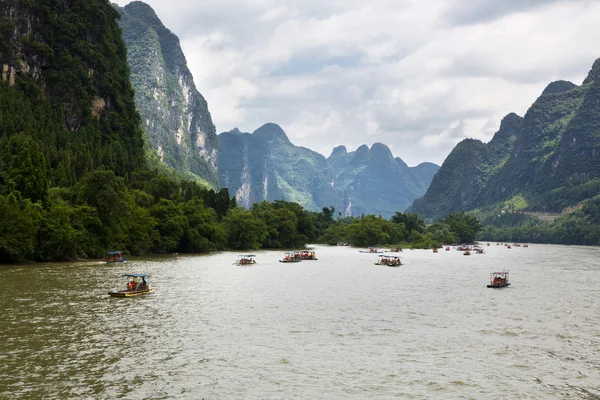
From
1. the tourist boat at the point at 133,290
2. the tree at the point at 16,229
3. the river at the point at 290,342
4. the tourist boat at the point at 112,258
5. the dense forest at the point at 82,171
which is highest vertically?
the dense forest at the point at 82,171

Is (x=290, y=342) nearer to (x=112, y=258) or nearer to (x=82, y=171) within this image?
(x=112, y=258)

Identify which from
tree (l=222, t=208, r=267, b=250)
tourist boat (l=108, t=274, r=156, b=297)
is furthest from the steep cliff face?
tourist boat (l=108, t=274, r=156, b=297)

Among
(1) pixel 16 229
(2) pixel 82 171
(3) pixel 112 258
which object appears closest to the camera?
(1) pixel 16 229

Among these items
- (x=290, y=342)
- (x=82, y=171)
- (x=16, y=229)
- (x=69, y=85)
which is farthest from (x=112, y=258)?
(x=69, y=85)

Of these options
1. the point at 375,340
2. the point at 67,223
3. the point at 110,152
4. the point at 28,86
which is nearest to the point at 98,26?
the point at 28,86

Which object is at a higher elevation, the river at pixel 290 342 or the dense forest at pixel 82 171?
the dense forest at pixel 82 171

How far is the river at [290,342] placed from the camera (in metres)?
26.0

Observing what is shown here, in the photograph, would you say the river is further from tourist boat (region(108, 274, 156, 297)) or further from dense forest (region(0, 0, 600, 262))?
dense forest (region(0, 0, 600, 262))

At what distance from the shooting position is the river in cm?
2598

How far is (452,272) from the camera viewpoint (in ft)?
312

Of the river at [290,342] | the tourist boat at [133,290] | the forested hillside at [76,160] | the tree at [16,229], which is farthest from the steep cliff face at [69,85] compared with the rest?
the river at [290,342]

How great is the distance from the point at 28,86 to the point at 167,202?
6350 cm

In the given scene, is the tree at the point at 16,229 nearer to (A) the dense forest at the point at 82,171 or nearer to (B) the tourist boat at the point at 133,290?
(A) the dense forest at the point at 82,171

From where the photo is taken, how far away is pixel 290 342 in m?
35.7
